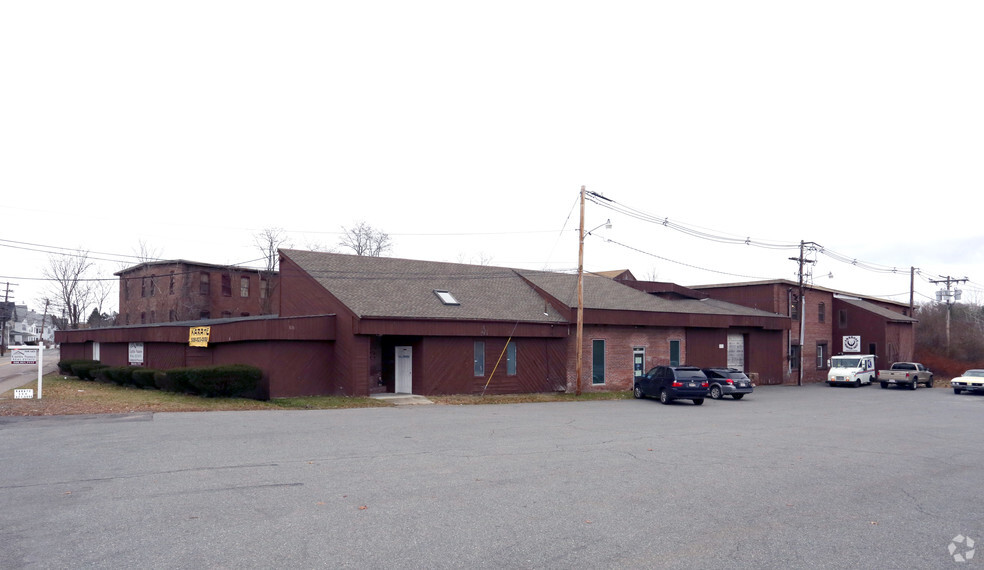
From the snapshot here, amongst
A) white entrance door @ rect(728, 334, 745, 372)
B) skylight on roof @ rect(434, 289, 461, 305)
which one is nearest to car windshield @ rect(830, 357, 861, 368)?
white entrance door @ rect(728, 334, 745, 372)

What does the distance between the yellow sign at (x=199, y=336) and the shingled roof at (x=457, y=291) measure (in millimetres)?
5157

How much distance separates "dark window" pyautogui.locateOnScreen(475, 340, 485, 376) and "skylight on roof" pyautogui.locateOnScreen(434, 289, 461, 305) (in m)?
2.33

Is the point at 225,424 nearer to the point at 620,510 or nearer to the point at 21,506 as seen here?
the point at 21,506

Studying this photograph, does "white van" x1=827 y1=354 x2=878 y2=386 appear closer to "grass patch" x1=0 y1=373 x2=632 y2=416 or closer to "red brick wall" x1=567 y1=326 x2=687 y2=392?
"red brick wall" x1=567 y1=326 x2=687 y2=392

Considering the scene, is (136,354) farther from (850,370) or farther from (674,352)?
(850,370)

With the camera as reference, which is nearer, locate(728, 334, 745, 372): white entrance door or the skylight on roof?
the skylight on roof

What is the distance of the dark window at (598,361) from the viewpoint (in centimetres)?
3656

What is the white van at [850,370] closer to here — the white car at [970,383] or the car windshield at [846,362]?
the car windshield at [846,362]

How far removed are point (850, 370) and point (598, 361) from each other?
21142 millimetres

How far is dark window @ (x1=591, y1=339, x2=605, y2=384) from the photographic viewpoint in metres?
36.6

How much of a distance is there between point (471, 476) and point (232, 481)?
3.59m

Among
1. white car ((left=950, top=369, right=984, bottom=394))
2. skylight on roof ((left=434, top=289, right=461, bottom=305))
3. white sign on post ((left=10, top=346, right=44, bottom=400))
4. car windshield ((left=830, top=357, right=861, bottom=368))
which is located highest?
skylight on roof ((left=434, top=289, right=461, bottom=305))

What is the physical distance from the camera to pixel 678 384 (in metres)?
29.0

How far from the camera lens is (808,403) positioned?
30.9m
